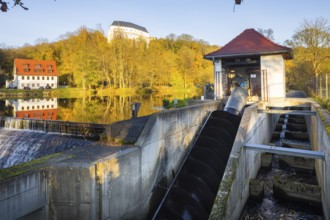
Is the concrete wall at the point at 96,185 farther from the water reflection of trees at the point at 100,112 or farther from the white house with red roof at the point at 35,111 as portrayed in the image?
the white house with red roof at the point at 35,111

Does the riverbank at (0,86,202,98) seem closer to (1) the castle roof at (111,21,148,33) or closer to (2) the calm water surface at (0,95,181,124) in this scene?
(2) the calm water surface at (0,95,181,124)

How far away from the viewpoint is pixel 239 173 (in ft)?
22.8

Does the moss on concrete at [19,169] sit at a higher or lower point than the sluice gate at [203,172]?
higher

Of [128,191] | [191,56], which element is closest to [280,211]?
[128,191]

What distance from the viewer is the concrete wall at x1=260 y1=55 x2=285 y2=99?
44.6 ft

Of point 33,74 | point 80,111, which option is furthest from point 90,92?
point 80,111

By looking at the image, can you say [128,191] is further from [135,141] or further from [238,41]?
[238,41]

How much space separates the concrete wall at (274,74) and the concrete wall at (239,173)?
4.38 metres

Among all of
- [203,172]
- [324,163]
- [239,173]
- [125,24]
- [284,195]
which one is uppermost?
[125,24]

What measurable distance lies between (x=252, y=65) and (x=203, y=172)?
11.9 metres

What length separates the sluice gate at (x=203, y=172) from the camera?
286 inches

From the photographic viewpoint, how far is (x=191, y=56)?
198 ft

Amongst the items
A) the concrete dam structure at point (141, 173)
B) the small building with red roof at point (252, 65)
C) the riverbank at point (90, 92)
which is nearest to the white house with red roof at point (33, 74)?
the riverbank at point (90, 92)

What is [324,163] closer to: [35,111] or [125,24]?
[35,111]
